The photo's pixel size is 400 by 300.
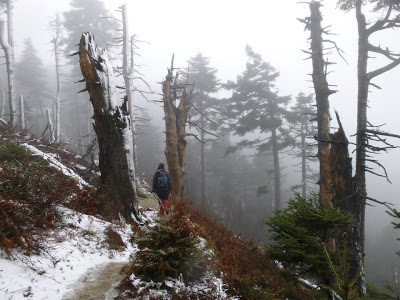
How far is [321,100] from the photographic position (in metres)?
7.34

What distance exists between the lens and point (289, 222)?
4.15 m

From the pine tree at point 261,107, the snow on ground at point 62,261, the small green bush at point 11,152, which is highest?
the pine tree at point 261,107

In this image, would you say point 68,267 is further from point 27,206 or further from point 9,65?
point 9,65

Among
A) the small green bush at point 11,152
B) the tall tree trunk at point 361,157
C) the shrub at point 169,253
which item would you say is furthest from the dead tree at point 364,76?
the small green bush at point 11,152

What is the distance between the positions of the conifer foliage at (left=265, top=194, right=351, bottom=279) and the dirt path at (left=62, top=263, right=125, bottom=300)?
2.66 meters

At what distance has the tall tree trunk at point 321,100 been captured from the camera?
7.14 m

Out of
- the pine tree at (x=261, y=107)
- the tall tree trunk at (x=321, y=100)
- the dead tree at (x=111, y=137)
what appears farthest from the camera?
the pine tree at (x=261, y=107)

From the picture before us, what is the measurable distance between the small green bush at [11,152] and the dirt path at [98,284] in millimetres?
4123

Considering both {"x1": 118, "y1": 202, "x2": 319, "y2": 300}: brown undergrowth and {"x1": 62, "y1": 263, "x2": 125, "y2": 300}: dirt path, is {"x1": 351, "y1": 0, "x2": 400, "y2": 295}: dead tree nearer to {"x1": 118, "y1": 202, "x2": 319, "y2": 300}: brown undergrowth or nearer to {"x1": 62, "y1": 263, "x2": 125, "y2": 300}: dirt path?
{"x1": 118, "y1": 202, "x2": 319, "y2": 300}: brown undergrowth

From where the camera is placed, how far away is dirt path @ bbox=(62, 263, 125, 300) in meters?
3.27

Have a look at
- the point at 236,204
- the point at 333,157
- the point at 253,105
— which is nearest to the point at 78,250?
the point at 333,157

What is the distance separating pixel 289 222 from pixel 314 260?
66 cm

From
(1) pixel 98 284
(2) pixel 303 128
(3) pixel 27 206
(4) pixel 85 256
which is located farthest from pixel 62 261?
(2) pixel 303 128

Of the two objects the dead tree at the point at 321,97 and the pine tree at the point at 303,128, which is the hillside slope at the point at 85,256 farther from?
the pine tree at the point at 303,128
